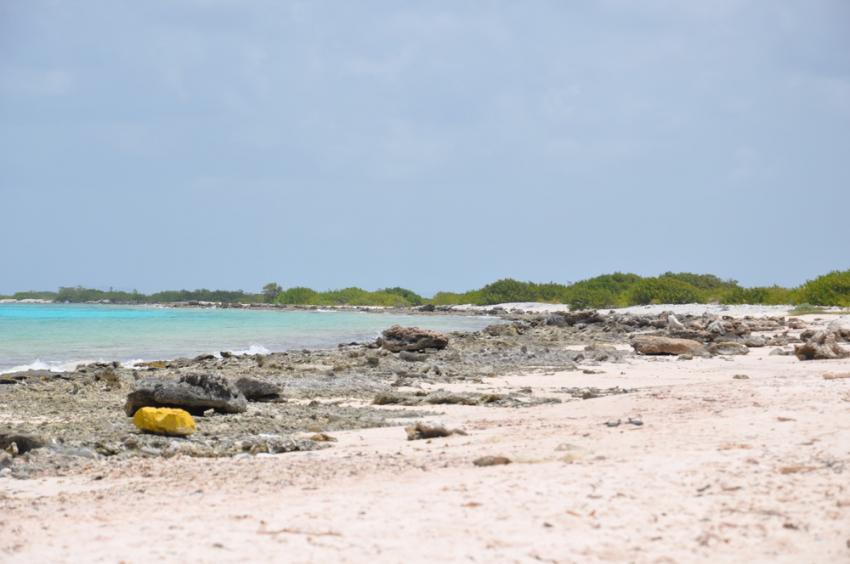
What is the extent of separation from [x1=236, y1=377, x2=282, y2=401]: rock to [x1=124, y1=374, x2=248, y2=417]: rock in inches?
43.4

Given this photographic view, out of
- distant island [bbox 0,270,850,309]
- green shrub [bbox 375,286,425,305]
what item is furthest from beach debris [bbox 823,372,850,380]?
green shrub [bbox 375,286,425,305]

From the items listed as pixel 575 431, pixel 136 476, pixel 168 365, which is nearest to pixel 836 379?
pixel 575 431

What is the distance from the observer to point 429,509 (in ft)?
15.4

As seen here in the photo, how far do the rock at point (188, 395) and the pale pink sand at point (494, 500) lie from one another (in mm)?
2480

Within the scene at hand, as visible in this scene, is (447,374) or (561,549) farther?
(447,374)

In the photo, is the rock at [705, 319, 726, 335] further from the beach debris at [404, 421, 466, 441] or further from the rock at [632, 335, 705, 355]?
the beach debris at [404, 421, 466, 441]

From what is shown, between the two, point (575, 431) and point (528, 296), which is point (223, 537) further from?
point (528, 296)

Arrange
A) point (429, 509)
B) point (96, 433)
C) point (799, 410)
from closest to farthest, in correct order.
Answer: point (429, 509) < point (799, 410) < point (96, 433)

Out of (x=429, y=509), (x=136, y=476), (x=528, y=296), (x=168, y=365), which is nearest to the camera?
(x=429, y=509)

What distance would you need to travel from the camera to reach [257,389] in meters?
10.9

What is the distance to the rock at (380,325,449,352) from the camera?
790 inches

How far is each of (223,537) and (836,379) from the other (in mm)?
7748

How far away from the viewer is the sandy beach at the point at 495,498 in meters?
4.09

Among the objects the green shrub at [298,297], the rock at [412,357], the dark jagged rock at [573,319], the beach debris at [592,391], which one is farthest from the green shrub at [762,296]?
the green shrub at [298,297]
